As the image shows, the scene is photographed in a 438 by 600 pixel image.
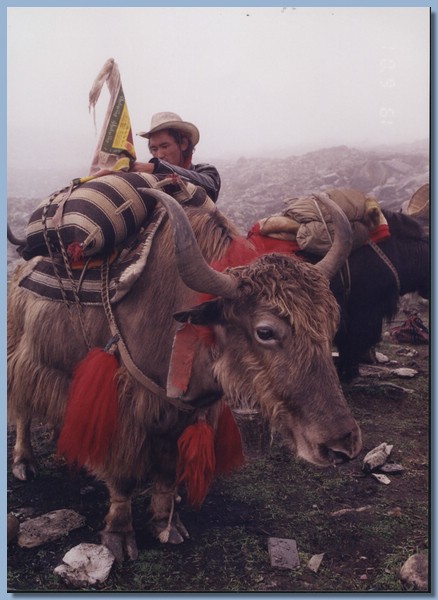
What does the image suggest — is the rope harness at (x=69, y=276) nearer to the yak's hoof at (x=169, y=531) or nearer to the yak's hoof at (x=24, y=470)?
the yak's hoof at (x=169, y=531)

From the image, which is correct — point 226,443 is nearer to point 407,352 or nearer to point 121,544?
point 121,544

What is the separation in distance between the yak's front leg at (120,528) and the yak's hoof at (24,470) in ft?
2.38

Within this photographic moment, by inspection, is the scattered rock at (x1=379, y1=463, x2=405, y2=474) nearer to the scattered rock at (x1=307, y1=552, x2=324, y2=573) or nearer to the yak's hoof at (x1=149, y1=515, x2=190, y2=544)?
the scattered rock at (x1=307, y1=552, x2=324, y2=573)

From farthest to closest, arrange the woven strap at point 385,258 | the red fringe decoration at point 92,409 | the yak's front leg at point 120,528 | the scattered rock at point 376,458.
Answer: the woven strap at point 385,258 → the scattered rock at point 376,458 → the yak's front leg at point 120,528 → the red fringe decoration at point 92,409

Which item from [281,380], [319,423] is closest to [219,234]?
[281,380]

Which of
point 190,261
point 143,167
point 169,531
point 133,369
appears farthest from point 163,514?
point 143,167

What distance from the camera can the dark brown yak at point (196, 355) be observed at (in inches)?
66.6

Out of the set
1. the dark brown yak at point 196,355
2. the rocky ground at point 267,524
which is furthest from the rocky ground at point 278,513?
the dark brown yak at point 196,355

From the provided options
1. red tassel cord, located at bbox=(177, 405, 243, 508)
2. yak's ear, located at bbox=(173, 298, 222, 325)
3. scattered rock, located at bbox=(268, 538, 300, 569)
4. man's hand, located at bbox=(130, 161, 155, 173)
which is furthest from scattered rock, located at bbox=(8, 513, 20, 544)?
man's hand, located at bbox=(130, 161, 155, 173)

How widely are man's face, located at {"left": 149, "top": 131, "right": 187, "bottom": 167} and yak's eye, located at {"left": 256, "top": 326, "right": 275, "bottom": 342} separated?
1514mm

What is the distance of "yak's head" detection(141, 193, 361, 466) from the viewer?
168 centimetres

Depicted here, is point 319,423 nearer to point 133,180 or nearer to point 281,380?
point 281,380

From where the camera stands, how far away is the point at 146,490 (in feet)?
8.82

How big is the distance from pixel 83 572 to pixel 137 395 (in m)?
0.75
